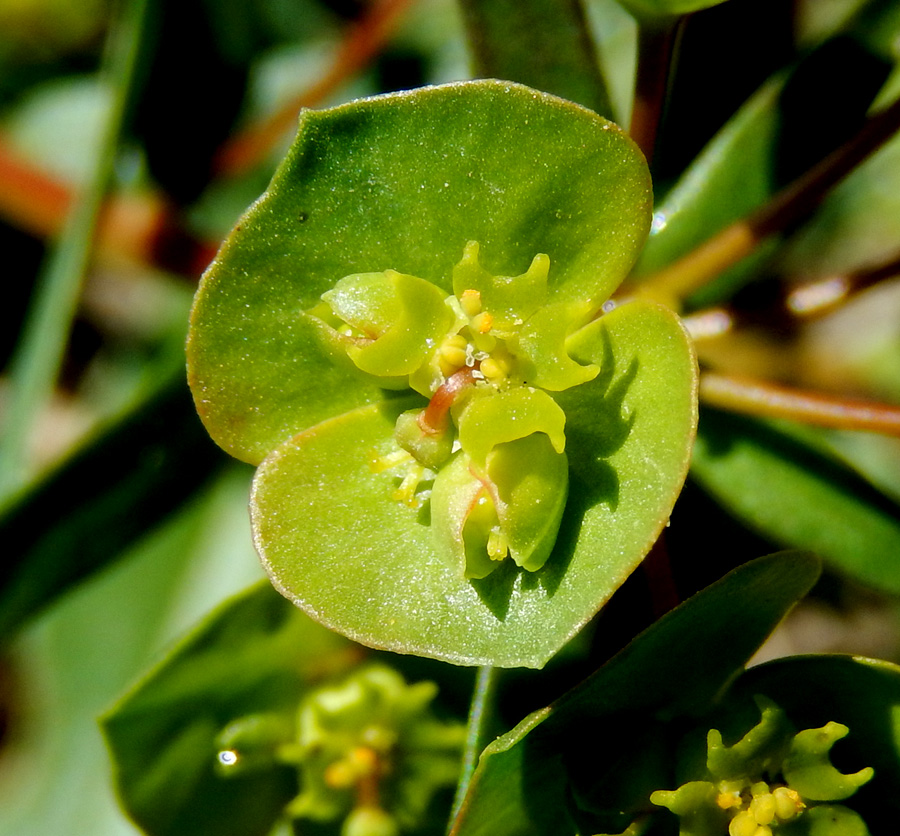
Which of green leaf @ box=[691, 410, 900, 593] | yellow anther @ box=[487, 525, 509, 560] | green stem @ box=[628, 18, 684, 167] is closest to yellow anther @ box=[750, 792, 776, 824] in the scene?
yellow anther @ box=[487, 525, 509, 560]

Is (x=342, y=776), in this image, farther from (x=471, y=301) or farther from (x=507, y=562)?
(x=471, y=301)

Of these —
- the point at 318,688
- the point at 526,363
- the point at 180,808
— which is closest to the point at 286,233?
the point at 526,363

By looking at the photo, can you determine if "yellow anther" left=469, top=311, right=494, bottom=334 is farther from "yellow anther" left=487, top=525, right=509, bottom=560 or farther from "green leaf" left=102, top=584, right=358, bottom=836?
"green leaf" left=102, top=584, right=358, bottom=836

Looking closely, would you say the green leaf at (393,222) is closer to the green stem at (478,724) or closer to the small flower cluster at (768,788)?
the green stem at (478,724)

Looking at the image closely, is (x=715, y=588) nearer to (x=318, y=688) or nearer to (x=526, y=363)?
(x=526, y=363)

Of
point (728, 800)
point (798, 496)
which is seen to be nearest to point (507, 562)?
point (728, 800)

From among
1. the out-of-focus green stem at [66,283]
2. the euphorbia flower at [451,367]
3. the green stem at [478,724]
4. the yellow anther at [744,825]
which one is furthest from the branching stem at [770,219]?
the out-of-focus green stem at [66,283]
